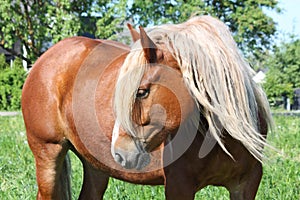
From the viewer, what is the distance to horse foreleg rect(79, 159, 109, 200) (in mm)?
3771

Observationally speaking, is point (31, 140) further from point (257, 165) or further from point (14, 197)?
point (257, 165)

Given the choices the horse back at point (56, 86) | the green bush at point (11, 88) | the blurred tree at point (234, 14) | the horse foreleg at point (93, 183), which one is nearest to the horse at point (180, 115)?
the horse back at point (56, 86)

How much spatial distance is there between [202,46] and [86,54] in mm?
1232

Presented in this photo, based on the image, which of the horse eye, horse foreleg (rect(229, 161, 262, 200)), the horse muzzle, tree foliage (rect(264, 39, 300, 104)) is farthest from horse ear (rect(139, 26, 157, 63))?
tree foliage (rect(264, 39, 300, 104))

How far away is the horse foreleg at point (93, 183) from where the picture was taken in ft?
12.4

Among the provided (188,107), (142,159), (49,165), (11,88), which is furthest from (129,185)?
(11,88)

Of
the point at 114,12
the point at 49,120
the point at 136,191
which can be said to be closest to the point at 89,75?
the point at 49,120

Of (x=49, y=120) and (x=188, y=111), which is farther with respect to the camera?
(x=49, y=120)

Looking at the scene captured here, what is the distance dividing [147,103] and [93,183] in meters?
1.64

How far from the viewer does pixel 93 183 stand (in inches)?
149

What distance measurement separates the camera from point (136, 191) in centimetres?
439

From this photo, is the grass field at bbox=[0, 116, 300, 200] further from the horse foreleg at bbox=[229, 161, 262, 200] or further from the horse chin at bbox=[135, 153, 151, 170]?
the horse chin at bbox=[135, 153, 151, 170]

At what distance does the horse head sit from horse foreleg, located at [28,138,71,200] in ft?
4.09

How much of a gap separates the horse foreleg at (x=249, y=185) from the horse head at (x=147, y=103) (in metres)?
0.59
